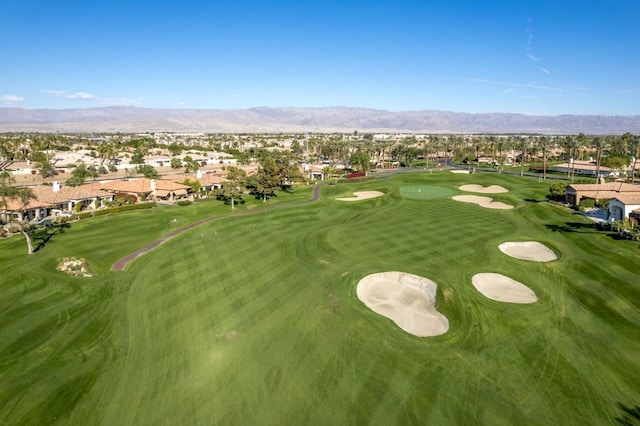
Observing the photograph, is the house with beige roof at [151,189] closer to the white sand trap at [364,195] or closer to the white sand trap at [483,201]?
the white sand trap at [364,195]

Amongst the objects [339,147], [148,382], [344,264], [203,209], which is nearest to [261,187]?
[203,209]

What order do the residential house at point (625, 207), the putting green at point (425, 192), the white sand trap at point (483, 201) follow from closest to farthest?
the residential house at point (625, 207), the white sand trap at point (483, 201), the putting green at point (425, 192)

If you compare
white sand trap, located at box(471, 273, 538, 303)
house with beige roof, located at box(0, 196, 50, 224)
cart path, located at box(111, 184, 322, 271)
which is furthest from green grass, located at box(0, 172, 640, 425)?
house with beige roof, located at box(0, 196, 50, 224)

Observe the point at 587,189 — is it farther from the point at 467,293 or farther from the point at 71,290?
the point at 71,290

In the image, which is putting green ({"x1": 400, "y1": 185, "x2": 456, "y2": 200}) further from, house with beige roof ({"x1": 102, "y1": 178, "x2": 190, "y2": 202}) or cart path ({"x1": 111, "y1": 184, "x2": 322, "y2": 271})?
house with beige roof ({"x1": 102, "y1": 178, "x2": 190, "y2": 202})

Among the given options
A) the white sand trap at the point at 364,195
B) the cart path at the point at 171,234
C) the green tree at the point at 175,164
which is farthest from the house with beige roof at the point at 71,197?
the green tree at the point at 175,164

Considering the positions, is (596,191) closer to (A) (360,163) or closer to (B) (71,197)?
(A) (360,163)
